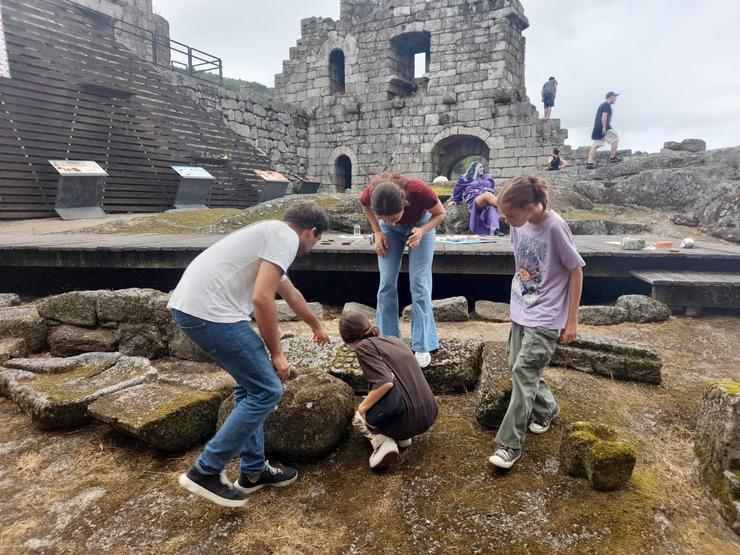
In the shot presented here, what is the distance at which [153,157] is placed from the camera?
13656mm

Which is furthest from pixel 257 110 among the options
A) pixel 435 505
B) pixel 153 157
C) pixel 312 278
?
pixel 435 505

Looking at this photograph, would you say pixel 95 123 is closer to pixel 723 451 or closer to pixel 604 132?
pixel 604 132

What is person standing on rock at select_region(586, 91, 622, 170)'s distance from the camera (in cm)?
1238

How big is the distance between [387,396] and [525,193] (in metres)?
1.28

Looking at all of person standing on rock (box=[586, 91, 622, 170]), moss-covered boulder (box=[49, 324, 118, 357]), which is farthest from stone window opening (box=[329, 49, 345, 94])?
moss-covered boulder (box=[49, 324, 118, 357])

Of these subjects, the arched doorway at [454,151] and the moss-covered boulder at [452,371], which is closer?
the moss-covered boulder at [452,371]

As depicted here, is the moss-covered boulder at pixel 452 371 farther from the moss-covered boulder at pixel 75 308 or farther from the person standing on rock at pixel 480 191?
the person standing on rock at pixel 480 191

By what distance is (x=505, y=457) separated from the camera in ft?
8.53

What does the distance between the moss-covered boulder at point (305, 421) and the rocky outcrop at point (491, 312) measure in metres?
3.21

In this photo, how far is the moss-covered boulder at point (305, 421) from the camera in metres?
2.86

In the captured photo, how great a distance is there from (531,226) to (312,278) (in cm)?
450

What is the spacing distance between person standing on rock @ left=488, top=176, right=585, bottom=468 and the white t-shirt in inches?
46.5

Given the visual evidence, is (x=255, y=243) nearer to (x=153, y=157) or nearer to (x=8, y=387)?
(x=8, y=387)

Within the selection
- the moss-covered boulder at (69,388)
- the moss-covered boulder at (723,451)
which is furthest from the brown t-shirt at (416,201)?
the moss-covered boulder at (69,388)
